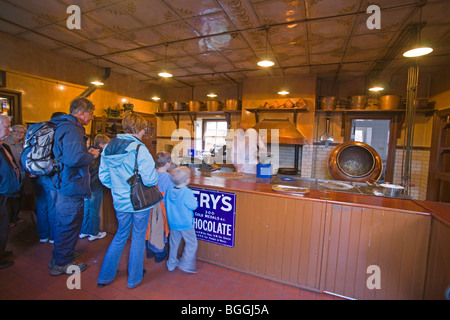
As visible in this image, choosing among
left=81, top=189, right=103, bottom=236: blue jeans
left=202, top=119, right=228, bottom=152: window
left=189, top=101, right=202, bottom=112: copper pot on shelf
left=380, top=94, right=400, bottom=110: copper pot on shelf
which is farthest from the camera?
left=202, top=119, right=228, bottom=152: window

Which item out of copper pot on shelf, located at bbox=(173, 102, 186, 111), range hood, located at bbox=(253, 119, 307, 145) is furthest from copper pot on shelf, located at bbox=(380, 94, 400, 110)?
copper pot on shelf, located at bbox=(173, 102, 186, 111)

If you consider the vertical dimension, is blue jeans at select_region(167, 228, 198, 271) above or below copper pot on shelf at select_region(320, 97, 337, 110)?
below

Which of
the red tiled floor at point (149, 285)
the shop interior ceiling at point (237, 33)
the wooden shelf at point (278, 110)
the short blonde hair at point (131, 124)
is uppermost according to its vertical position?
the shop interior ceiling at point (237, 33)

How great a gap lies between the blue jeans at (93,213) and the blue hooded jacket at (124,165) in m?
1.21

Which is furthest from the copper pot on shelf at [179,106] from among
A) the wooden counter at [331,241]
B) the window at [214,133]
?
the wooden counter at [331,241]

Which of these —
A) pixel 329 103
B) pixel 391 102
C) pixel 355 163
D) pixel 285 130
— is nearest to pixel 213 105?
pixel 285 130

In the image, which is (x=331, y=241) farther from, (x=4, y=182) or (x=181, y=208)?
(x=4, y=182)

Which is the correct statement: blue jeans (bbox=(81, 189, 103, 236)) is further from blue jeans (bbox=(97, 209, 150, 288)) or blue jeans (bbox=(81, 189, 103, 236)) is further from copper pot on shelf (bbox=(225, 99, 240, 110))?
copper pot on shelf (bbox=(225, 99, 240, 110))

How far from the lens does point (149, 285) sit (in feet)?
6.71

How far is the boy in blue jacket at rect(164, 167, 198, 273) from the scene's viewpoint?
214cm

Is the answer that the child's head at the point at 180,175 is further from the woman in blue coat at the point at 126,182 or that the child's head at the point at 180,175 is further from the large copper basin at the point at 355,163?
the large copper basin at the point at 355,163

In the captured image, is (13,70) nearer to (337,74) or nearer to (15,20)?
(15,20)

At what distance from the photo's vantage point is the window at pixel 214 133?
22.5 ft

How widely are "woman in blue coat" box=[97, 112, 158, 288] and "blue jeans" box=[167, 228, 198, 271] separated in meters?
0.34
